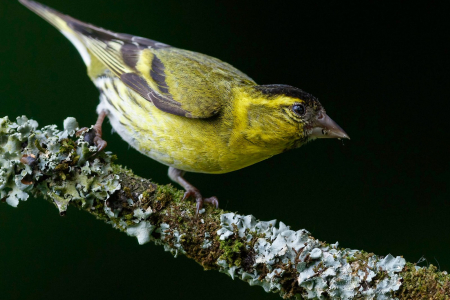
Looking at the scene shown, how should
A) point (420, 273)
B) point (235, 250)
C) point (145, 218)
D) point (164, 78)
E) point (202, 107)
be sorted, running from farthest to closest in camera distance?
1. point (164, 78)
2. point (202, 107)
3. point (145, 218)
4. point (235, 250)
5. point (420, 273)

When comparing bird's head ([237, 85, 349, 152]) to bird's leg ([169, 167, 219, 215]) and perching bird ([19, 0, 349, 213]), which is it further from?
bird's leg ([169, 167, 219, 215])

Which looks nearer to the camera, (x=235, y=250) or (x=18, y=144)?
(x=235, y=250)

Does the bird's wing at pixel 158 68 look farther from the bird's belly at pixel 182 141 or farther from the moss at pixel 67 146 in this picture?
the moss at pixel 67 146

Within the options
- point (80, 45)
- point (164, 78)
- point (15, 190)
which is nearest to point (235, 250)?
point (15, 190)

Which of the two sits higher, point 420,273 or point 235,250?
point 235,250

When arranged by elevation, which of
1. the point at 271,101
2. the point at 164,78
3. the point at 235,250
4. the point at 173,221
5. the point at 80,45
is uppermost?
the point at 80,45

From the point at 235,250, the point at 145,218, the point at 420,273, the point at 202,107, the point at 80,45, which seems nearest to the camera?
the point at 420,273

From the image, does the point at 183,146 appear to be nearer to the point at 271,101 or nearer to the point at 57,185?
the point at 271,101

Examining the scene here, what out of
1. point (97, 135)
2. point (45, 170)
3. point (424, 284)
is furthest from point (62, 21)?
point (424, 284)
